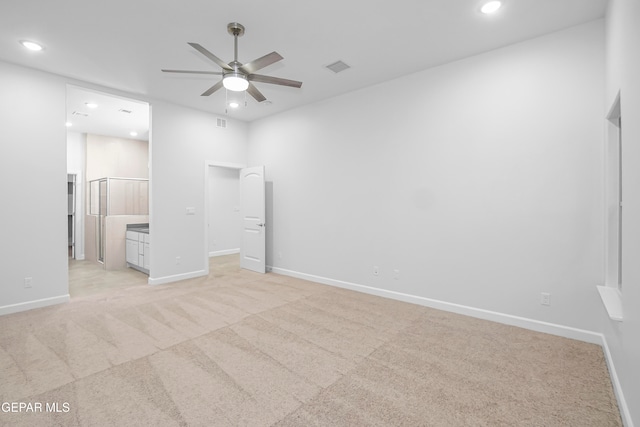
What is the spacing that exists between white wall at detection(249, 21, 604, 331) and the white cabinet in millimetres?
3111

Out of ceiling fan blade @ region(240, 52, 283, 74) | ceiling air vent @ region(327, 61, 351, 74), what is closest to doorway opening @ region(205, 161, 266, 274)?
ceiling air vent @ region(327, 61, 351, 74)

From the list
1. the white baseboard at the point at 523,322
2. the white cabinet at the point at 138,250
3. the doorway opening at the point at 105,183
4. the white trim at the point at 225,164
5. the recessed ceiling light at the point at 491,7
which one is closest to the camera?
the white baseboard at the point at 523,322

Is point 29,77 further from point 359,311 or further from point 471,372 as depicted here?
point 471,372

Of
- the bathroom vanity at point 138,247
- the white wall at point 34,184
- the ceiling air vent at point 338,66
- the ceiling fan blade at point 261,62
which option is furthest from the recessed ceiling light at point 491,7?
the bathroom vanity at point 138,247

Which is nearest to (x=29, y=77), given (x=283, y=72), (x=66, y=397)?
(x=283, y=72)

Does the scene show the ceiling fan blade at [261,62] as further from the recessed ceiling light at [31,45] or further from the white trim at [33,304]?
the white trim at [33,304]

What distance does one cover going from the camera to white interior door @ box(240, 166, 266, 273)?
570 cm

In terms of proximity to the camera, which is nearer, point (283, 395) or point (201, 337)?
point (283, 395)

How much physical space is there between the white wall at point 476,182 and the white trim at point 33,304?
11.6ft

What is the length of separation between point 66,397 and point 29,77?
3919 mm

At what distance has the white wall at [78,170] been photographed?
6844 mm

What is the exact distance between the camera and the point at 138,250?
19.0 feet

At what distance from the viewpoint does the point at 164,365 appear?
2408 mm

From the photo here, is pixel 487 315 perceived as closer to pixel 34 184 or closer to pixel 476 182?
pixel 476 182
